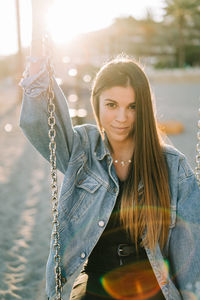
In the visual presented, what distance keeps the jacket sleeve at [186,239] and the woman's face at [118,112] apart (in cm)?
38

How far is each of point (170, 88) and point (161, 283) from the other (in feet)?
73.7

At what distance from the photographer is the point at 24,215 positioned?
4.38 m

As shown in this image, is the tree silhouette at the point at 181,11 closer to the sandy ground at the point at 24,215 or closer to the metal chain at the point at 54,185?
the sandy ground at the point at 24,215

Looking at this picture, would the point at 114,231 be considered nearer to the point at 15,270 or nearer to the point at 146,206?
the point at 146,206

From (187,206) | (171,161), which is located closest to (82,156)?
(171,161)

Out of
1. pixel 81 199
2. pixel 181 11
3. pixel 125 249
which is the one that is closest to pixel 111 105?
pixel 81 199

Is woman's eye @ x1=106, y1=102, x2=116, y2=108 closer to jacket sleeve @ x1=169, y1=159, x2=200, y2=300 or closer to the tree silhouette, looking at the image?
jacket sleeve @ x1=169, y1=159, x2=200, y2=300

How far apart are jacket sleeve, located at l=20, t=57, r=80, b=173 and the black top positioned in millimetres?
397

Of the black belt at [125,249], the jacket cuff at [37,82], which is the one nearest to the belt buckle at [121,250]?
the black belt at [125,249]

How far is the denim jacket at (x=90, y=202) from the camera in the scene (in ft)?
5.83

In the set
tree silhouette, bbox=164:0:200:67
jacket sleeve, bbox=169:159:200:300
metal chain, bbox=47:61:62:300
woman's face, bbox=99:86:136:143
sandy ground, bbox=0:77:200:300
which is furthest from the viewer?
tree silhouette, bbox=164:0:200:67

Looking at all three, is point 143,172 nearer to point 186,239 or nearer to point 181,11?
point 186,239

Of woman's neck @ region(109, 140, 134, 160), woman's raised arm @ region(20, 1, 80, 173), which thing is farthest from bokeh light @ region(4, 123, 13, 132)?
woman's raised arm @ region(20, 1, 80, 173)

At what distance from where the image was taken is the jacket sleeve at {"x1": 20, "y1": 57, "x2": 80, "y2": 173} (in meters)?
1.75
